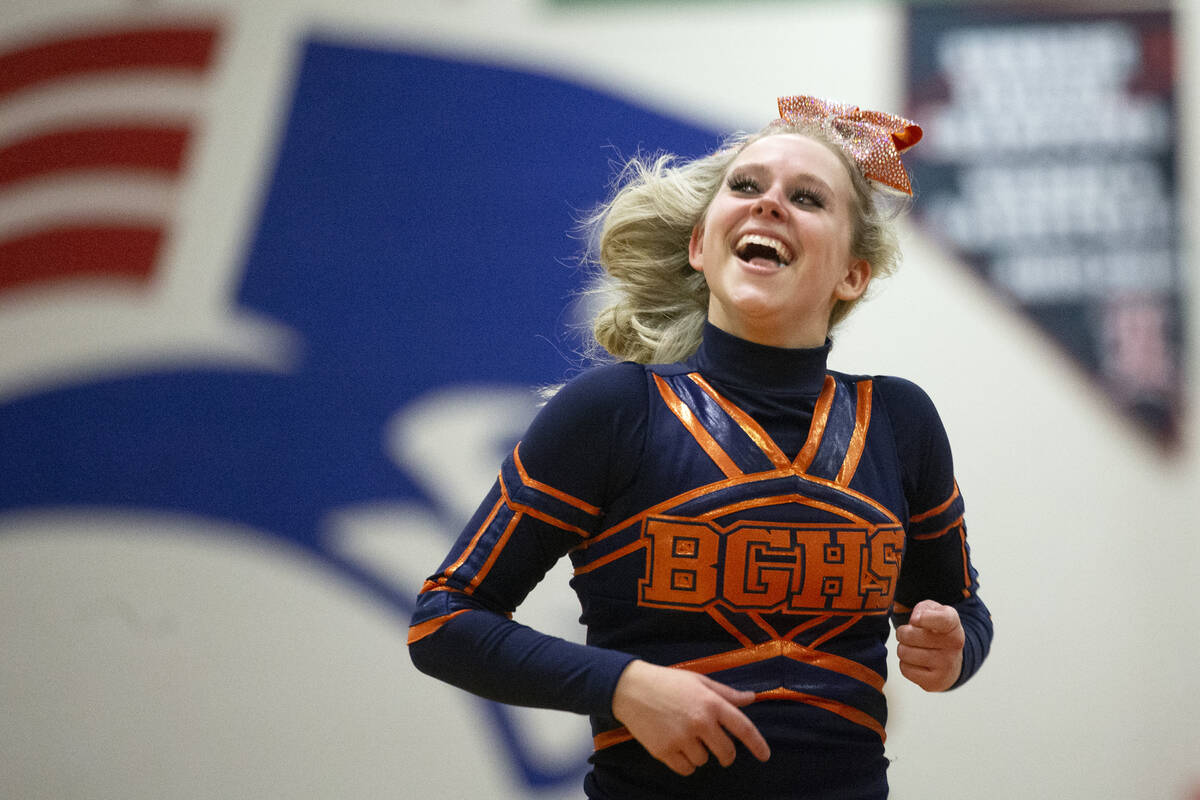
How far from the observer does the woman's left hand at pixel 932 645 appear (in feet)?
3.51

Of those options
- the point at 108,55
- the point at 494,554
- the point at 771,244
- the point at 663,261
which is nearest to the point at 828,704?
the point at 494,554

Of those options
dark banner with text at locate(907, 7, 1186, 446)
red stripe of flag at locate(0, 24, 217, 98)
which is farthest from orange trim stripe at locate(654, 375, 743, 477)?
red stripe of flag at locate(0, 24, 217, 98)

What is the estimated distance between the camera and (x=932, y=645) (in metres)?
1.10

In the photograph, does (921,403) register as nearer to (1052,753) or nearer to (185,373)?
(1052,753)

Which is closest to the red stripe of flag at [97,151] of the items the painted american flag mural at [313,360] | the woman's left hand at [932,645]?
the painted american flag mural at [313,360]

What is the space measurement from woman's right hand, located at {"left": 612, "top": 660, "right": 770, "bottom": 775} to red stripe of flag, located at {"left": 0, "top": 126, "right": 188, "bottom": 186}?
7.26ft

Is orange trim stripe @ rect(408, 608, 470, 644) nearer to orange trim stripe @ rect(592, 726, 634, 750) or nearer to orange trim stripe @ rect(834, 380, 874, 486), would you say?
orange trim stripe @ rect(592, 726, 634, 750)

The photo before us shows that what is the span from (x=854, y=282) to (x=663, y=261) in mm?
245

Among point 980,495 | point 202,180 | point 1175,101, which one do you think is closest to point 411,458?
point 202,180

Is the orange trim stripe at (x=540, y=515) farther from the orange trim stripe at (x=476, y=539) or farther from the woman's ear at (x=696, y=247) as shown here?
the woman's ear at (x=696, y=247)

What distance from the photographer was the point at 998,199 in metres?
2.52

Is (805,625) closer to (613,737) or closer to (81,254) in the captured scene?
(613,737)

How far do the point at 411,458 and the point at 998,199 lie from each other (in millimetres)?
1501

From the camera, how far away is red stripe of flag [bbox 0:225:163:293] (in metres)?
2.69
